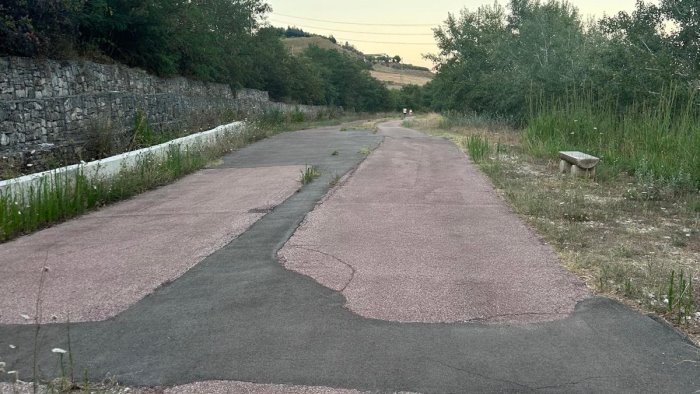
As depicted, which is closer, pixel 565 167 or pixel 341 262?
pixel 341 262

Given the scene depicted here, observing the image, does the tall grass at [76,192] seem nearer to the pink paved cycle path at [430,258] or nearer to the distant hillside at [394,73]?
the pink paved cycle path at [430,258]

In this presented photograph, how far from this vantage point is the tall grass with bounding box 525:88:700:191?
35.3 feet

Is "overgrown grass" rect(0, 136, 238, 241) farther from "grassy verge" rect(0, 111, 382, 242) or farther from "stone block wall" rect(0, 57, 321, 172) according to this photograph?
"stone block wall" rect(0, 57, 321, 172)

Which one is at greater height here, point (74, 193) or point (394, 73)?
point (394, 73)

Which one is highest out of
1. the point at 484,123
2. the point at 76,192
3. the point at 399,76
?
the point at 399,76

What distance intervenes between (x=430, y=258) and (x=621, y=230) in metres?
2.88

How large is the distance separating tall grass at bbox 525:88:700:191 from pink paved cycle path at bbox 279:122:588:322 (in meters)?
3.29

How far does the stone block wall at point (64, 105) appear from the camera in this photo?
1068 centimetres

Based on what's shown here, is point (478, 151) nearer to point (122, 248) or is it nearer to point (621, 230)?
point (621, 230)

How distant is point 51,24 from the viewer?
43.6ft

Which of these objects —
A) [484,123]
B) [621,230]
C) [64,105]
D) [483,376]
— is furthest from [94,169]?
[484,123]

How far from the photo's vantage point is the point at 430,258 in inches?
244

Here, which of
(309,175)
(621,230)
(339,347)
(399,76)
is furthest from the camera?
(399,76)

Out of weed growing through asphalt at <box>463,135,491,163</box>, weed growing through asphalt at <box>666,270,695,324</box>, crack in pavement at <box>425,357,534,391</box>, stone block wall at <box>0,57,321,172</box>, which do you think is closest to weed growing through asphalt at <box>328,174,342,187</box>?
weed growing through asphalt at <box>463,135,491,163</box>
